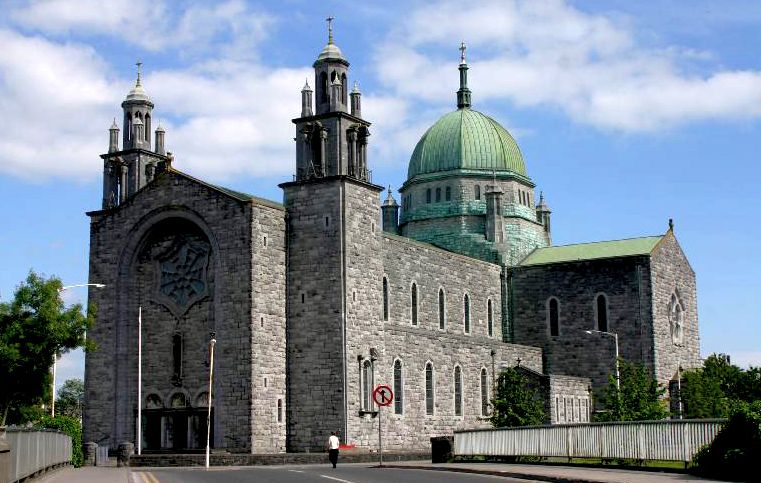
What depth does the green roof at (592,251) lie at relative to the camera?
75.2m

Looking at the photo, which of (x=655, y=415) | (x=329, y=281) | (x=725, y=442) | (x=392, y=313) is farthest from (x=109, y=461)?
(x=725, y=442)

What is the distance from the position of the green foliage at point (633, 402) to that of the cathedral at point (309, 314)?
248 inches

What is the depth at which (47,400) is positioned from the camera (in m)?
57.2

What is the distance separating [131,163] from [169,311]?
995 cm

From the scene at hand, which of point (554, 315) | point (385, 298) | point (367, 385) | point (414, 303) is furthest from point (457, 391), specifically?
point (554, 315)

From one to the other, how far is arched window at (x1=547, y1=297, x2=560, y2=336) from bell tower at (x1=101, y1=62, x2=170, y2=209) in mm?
27457

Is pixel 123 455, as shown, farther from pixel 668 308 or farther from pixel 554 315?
pixel 668 308

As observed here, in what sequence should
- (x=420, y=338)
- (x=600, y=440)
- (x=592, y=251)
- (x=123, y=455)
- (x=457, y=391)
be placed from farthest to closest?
(x=592, y=251), (x=457, y=391), (x=420, y=338), (x=123, y=455), (x=600, y=440)

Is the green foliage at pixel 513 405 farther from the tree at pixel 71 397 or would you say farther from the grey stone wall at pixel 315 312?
the tree at pixel 71 397

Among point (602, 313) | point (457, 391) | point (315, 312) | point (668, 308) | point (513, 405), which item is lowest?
point (513, 405)

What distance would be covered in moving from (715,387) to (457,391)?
62.5 ft

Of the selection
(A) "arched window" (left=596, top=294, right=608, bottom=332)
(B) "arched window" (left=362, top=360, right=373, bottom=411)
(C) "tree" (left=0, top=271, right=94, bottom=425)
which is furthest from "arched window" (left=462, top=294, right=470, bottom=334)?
(C) "tree" (left=0, top=271, right=94, bottom=425)

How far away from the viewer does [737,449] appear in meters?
27.0

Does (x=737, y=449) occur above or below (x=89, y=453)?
above
